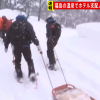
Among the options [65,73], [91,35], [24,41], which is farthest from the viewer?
[91,35]

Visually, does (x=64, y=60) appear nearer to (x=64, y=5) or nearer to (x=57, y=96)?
(x=57, y=96)

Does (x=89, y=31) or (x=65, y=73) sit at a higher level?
(x=89, y=31)

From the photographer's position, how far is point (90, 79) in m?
4.75

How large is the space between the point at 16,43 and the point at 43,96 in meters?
1.67

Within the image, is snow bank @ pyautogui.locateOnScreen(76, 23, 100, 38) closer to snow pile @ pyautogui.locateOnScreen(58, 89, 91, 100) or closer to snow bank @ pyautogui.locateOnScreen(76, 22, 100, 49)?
snow bank @ pyautogui.locateOnScreen(76, 22, 100, 49)

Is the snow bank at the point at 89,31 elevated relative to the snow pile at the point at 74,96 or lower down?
elevated

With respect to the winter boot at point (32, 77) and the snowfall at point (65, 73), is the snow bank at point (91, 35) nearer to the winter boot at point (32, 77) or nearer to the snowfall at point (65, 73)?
the snowfall at point (65, 73)

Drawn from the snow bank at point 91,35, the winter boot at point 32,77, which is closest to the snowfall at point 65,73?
the snow bank at point 91,35

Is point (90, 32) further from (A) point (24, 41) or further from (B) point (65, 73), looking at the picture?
(A) point (24, 41)

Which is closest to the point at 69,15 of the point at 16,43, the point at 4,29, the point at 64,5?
the point at 64,5
